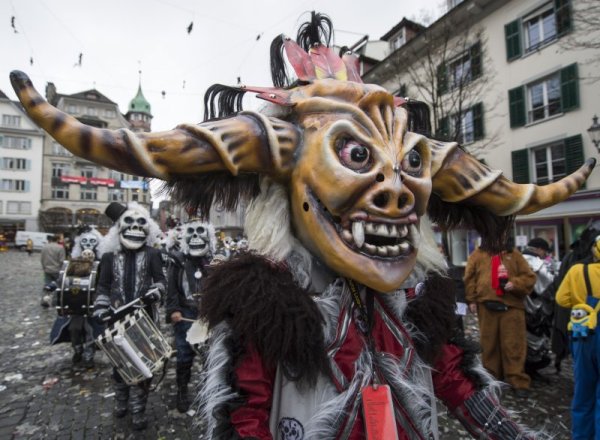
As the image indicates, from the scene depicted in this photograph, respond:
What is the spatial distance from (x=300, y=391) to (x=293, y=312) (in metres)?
0.29

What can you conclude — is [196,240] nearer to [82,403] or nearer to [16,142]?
[82,403]

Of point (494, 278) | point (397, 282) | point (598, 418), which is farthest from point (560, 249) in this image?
point (397, 282)

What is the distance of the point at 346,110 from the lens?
142 centimetres

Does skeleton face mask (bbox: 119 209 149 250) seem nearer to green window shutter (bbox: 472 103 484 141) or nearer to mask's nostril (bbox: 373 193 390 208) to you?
mask's nostril (bbox: 373 193 390 208)

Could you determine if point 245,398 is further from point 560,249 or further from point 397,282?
point 560,249

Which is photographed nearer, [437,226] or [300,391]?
[300,391]

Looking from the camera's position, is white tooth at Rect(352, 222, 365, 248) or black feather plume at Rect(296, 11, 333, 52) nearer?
white tooth at Rect(352, 222, 365, 248)

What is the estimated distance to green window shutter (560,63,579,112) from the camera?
10.9 m

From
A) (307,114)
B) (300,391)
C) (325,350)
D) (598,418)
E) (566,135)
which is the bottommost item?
(598,418)

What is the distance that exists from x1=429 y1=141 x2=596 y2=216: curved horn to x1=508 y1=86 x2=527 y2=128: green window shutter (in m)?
12.9

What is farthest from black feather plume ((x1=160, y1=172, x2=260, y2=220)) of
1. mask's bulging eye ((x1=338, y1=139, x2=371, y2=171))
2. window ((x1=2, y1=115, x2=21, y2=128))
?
window ((x1=2, y1=115, x2=21, y2=128))

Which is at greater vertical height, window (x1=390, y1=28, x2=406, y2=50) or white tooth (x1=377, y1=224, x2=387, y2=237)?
window (x1=390, y1=28, x2=406, y2=50)

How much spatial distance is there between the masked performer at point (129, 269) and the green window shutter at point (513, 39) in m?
13.5

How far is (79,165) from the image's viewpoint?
39781 mm
